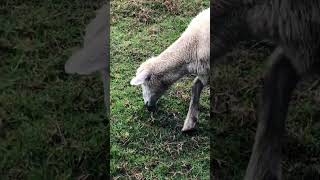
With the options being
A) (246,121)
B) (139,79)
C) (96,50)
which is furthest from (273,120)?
(96,50)

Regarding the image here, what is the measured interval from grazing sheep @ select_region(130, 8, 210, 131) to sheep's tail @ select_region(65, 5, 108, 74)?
0.21m

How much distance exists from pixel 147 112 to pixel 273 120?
51 cm

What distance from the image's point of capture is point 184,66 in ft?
8.83

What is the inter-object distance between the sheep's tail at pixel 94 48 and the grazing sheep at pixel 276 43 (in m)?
0.48

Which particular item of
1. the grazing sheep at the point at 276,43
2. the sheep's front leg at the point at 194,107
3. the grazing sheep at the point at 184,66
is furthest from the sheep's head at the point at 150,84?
the grazing sheep at the point at 276,43

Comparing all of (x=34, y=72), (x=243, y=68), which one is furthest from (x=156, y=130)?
(x=34, y=72)

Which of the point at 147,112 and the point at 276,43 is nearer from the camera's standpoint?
the point at 276,43

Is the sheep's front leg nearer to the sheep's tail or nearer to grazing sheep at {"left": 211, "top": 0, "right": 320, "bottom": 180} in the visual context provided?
grazing sheep at {"left": 211, "top": 0, "right": 320, "bottom": 180}

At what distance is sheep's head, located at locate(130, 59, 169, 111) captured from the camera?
2.67 m

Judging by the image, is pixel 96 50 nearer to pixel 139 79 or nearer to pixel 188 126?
pixel 139 79

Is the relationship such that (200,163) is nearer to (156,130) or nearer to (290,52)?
(156,130)

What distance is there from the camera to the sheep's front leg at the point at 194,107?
2605 mm

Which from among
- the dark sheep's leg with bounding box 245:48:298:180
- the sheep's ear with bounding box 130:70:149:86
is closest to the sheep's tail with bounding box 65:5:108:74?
the sheep's ear with bounding box 130:70:149:86

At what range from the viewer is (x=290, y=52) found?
2512 millimetres
